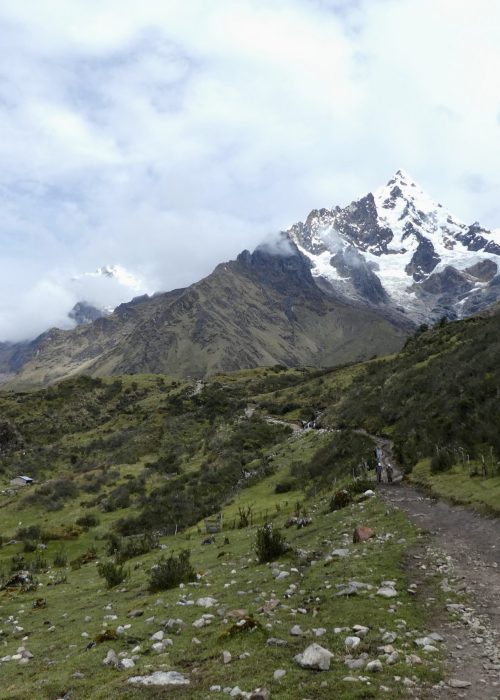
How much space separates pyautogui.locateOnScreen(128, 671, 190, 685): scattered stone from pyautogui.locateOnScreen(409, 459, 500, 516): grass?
629 inches

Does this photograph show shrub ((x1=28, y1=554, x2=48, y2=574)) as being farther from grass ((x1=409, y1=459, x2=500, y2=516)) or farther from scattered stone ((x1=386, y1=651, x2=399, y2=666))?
scattered stone ((x1=386, y1=651, x2=399, y2=666))

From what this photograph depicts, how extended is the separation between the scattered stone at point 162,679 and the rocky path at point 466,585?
14.1 feet

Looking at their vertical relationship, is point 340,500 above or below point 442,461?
below

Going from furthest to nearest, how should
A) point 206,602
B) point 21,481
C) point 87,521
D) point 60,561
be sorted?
point 21,481 < point 87,521 < point 60,561 < point 206,602

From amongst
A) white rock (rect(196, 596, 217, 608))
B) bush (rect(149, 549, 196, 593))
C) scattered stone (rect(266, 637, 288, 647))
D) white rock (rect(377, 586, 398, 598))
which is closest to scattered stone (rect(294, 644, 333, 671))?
scattered stone (rect(266, 637, 288, 647))

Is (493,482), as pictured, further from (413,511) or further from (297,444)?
(297,444)

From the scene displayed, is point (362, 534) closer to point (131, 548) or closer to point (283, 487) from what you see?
point (131, 548)

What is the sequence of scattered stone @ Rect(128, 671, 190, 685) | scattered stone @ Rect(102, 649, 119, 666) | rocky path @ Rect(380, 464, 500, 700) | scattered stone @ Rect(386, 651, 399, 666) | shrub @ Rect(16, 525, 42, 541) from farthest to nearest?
shrub @ Rect(16, 525, 42, 541) → scattered stone @ Rect(102, 649, 119, 666) → scattered stone @ Rect(386, 651, 399, 666) → scattered stone @ Rect(128, 671, 190, 685) → rocky path @ Rect(380, 464, 500, 700)

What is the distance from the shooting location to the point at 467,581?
45.6ft

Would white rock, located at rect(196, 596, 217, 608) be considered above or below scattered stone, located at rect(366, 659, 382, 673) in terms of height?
below

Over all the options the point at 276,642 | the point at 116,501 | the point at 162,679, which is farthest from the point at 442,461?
the point at 116,501

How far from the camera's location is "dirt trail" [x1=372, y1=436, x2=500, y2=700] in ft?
28.8

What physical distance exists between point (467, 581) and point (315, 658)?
6.69m

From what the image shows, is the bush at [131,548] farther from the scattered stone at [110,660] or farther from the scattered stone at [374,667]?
the scattered stone at [374,667]
